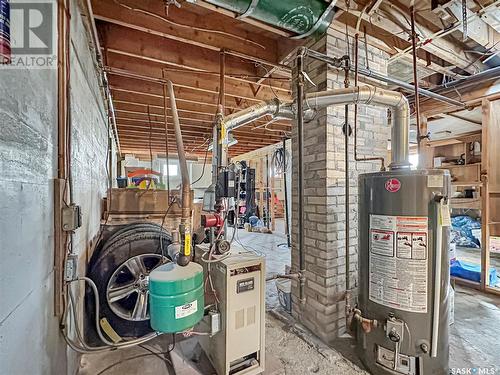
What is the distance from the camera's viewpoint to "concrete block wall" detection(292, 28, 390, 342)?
2.17 metres

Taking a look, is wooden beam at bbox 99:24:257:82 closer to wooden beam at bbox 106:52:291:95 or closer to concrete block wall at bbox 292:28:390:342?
wooden beam at bbox 106:52:291:95

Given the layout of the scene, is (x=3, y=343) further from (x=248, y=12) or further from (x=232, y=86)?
(x=232, y=86)


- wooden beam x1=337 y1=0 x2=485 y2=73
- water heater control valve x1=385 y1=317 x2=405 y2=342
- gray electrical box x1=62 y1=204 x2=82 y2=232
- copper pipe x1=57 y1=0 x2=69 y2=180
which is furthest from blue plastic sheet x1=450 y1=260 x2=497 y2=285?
copper pipe x1=57 y1=0 x2=69 y2=180

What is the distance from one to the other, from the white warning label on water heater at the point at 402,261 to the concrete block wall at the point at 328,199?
0.54 meters

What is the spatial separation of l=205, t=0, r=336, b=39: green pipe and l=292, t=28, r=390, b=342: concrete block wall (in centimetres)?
34

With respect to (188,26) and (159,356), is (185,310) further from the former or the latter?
(188,26)

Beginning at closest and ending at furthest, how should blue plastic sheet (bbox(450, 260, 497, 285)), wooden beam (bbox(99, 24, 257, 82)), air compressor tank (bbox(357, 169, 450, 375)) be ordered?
1. air compressor tank (bbox(357, 169, 450, 375))
2. wooden beam (bbox(99, 24, 257, 82))
3. blue plastic sheet (bbox(450, 260, 497, 285))

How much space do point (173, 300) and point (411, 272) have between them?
4.64 ft

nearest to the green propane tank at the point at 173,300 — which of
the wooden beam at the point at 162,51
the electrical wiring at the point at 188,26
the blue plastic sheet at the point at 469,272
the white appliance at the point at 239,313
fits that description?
the white appliance at the point at 239,313

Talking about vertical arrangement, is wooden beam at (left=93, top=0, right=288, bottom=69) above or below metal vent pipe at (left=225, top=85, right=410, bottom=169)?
above

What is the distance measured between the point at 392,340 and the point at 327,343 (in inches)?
26.0

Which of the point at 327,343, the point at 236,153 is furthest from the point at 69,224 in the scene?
the point at 236,153

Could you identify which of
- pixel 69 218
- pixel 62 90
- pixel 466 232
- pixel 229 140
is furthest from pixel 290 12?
pixel 466 232

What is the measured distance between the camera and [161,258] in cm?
212
